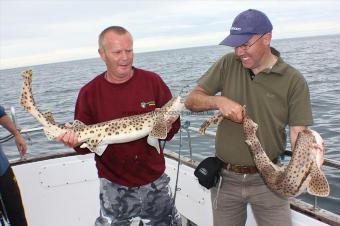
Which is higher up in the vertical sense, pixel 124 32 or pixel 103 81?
pixel 124 32

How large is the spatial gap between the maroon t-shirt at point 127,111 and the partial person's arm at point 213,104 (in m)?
0.40

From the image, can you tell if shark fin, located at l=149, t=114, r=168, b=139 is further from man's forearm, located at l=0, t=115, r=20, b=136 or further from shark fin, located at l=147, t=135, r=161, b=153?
man's forearm, located at l=0, t=115, r=20, b=136

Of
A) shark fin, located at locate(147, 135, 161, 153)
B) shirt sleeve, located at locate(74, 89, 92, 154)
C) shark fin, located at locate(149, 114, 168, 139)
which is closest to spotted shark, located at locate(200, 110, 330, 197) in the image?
shark fin, located at locate(149, 114, 168, 139)

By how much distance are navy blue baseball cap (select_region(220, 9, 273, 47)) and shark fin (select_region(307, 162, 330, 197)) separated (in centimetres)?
130

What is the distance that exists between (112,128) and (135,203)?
0.88m

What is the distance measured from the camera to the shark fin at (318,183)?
298cm

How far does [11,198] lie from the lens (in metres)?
4.67

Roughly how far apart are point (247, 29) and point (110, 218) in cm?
246

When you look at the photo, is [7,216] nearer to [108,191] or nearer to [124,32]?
[108,191]

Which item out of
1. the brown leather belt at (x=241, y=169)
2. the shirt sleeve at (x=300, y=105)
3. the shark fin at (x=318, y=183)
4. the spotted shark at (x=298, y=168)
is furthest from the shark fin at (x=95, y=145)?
the shark fin at (x=318, y=183)

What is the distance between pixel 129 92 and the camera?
160 inches

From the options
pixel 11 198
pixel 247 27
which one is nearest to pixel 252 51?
pixel 247 27

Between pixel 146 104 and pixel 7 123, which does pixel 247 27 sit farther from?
pixel 7 123

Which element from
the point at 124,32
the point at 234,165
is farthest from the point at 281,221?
the point at 124,32
